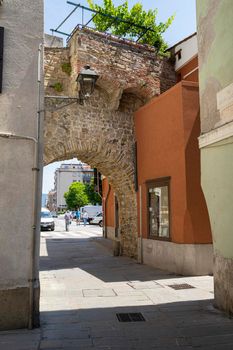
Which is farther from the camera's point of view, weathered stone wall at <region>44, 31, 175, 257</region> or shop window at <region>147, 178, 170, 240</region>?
weathered stone wall at <region>44, 31, 175, 257</region>

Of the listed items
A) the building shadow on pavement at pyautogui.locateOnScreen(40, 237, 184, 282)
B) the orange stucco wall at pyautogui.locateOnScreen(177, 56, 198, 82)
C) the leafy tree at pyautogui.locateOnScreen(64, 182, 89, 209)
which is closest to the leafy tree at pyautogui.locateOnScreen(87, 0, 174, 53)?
the orange stucco wall at pyautogui.locateOnScreen(177, 56, 198, 82)

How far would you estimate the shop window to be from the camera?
1020cm

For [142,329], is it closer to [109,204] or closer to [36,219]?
[36,219]

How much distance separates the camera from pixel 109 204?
18703 mm

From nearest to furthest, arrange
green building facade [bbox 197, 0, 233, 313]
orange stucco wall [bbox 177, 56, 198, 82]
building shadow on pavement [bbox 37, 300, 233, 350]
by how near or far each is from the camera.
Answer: building shadow on pavement [bbox 37, 300, 233, 350] < green building facade [bbox 197, 0, 233, 313] < orange stucco wall [bbox 177, 56, 198, 82]

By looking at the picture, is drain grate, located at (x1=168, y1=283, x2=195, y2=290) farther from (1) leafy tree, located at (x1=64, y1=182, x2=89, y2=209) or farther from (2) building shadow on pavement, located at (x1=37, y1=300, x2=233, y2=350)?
(1) leafy tree, located at (x1=64, y1=182, x2=89, y2=209)

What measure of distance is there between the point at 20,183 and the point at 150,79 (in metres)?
8.37

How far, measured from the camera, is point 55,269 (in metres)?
10.7

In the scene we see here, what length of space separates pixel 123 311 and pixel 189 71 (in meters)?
9.42

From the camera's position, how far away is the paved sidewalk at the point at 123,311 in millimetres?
4469

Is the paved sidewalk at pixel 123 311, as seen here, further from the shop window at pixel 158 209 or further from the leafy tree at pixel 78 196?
the leafy tree at pixel 78 196

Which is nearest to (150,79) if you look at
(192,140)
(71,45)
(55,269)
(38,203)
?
(71,45)

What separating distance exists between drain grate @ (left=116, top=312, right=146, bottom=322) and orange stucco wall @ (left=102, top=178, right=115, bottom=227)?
38.0 ft

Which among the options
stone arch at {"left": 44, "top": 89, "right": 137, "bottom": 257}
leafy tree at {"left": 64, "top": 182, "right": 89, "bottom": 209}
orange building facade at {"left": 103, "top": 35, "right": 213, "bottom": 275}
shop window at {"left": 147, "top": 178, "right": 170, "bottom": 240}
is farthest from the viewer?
leafy tree at {"left": 64, "top": 182, "right": 89, "bottom": 209}
